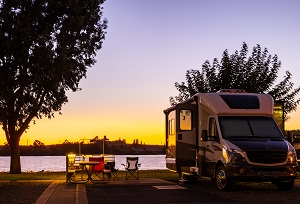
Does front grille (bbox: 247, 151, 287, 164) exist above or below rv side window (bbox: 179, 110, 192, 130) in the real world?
below

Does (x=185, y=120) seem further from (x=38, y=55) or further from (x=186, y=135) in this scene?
(x=38, y=55)

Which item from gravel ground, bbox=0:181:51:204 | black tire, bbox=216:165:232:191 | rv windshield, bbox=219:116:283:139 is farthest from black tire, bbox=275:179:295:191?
gravel ground, bbox=0:181:51:204

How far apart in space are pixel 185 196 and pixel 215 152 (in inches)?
105

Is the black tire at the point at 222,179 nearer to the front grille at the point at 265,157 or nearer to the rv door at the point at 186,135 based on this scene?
the front grille at the point at 265,157

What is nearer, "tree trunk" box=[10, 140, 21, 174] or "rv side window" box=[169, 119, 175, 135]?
"rv side window" box=[169, 119, 175, 135]

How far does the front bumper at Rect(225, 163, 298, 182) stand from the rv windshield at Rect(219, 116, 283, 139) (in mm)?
1173

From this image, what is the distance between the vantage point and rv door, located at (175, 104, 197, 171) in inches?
812

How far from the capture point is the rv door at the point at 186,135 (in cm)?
2062

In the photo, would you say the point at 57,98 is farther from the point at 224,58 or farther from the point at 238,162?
the point at 238,162

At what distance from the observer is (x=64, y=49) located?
34312 mm

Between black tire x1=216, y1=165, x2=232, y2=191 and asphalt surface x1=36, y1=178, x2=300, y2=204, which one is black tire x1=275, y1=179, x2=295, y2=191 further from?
black tire x1=216, y1=165, x2=232, y2=191

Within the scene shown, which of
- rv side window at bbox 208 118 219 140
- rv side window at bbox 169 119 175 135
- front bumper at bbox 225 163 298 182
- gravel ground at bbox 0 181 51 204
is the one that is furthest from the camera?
rv side window at bbox 169 119 175 135

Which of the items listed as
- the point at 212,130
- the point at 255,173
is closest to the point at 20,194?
the point at 212,130

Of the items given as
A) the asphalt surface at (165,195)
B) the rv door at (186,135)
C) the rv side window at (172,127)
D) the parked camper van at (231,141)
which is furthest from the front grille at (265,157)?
the rv side window at (172,127)
